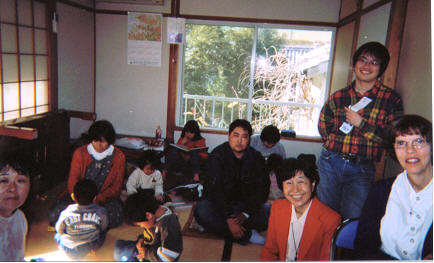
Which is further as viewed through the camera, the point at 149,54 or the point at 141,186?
the point at 149,54

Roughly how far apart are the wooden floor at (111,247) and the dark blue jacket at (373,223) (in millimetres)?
622

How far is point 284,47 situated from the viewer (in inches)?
139

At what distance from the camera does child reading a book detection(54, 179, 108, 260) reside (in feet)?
5.12

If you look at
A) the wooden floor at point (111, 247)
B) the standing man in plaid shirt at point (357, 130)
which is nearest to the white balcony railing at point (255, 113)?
the wooden floor at point (111, 247)

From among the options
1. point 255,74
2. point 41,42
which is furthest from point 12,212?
point 255,74

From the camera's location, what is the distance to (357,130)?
145cm

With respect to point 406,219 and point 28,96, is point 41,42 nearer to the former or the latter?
point 28,96

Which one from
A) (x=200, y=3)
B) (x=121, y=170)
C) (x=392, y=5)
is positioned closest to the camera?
(x=392, y=5)

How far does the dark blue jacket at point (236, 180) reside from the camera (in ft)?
6.28

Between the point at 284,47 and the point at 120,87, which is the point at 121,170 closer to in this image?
the point at 120,87

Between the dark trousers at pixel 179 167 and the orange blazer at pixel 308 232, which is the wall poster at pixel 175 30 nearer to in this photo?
the dark trousers at pixel 179 167

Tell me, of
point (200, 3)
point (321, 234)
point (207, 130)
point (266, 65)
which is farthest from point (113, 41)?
point (321, 234)

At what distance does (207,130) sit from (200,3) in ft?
4.50

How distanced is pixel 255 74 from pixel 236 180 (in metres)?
1.92
